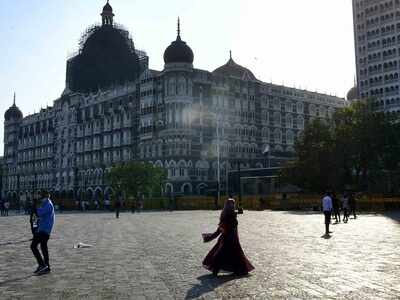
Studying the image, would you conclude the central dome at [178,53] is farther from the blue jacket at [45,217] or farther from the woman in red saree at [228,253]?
the woman in red saree at [228,253]

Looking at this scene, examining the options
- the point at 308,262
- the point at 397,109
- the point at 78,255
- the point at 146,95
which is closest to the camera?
the point at 308,262

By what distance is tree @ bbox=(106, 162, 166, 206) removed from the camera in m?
72.6

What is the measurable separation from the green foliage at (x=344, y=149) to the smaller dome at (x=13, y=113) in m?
92.6

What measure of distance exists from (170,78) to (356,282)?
74008 mm

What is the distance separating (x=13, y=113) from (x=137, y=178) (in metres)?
71.2

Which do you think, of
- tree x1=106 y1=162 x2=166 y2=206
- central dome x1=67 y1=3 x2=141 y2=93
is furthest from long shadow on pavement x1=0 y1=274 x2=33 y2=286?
central dome x1=67 y1=3 x2=141 y2=93

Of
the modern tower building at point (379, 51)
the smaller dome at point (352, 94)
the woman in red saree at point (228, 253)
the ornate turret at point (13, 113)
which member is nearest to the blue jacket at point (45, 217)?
the woman in red saree at point (228, 253)

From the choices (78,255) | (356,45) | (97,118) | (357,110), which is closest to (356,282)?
(78,255)

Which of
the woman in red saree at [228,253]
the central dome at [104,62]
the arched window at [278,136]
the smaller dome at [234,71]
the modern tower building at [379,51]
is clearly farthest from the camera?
the central dome at [104,62]

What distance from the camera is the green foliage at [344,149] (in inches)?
2178

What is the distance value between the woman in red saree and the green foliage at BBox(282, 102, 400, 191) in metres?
44.6

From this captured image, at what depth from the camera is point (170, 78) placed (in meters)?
81.8

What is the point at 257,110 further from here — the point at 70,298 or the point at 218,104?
the point at 70,298

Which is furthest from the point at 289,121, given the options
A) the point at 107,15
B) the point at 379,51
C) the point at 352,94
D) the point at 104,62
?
the point at 107,15
